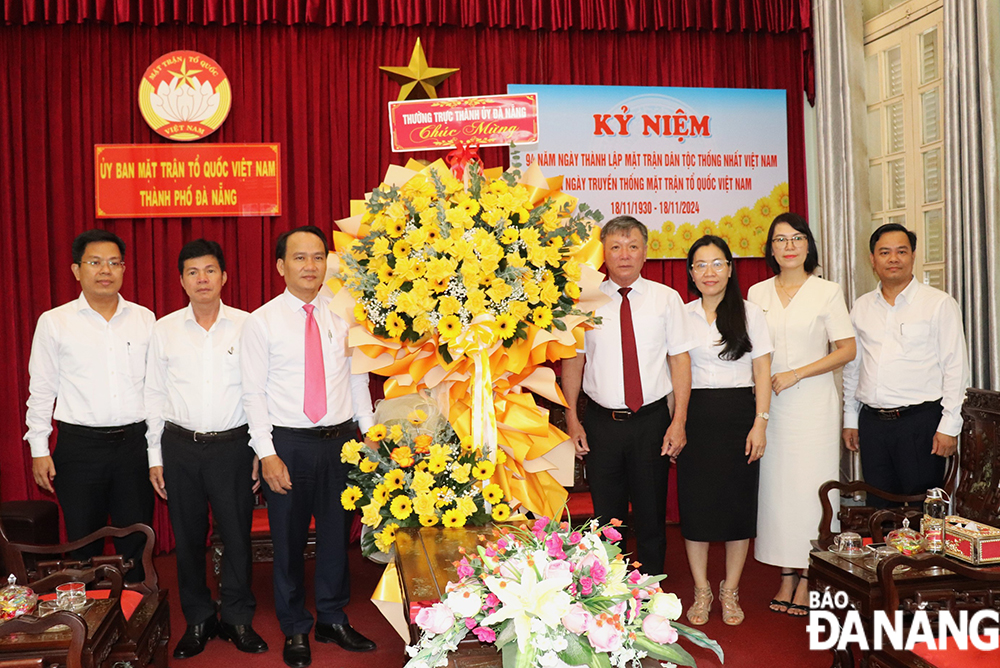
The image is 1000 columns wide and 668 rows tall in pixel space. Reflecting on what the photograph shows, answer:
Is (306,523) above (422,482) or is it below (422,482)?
below

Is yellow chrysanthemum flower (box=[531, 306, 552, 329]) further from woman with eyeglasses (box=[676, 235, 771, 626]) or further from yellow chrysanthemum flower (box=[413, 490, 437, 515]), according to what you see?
woman with eyeglasses (box=[676, 235, 771, 626])

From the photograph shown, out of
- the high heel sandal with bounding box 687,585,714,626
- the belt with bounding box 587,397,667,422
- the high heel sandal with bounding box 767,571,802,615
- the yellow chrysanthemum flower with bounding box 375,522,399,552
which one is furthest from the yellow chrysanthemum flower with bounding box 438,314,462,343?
the high heel sandal with bounding box 767,571,802,615

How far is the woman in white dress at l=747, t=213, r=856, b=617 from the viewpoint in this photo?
340cm

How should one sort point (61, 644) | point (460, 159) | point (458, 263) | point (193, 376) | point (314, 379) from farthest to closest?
point (193, 376) → point (314, 379) → point (460, 159) → point (458, 263) → point (61, 644)

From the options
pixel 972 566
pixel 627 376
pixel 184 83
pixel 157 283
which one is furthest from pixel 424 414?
pixel 184 83

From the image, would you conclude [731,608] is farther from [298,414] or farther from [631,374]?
[298,414]

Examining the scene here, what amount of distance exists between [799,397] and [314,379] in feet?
6.67

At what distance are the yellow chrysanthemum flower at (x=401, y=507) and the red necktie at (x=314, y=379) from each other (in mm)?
771

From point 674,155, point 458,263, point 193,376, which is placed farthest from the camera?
point 674,155

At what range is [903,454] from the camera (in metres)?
3.38

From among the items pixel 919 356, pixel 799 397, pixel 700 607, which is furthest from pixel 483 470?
pixel 919 356

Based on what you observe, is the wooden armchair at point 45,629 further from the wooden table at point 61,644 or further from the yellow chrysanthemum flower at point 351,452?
the yellow chrysanthemum flower at point 351,452

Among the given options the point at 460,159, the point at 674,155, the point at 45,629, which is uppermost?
the point at 674,155

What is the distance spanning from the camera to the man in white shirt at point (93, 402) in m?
3.26
